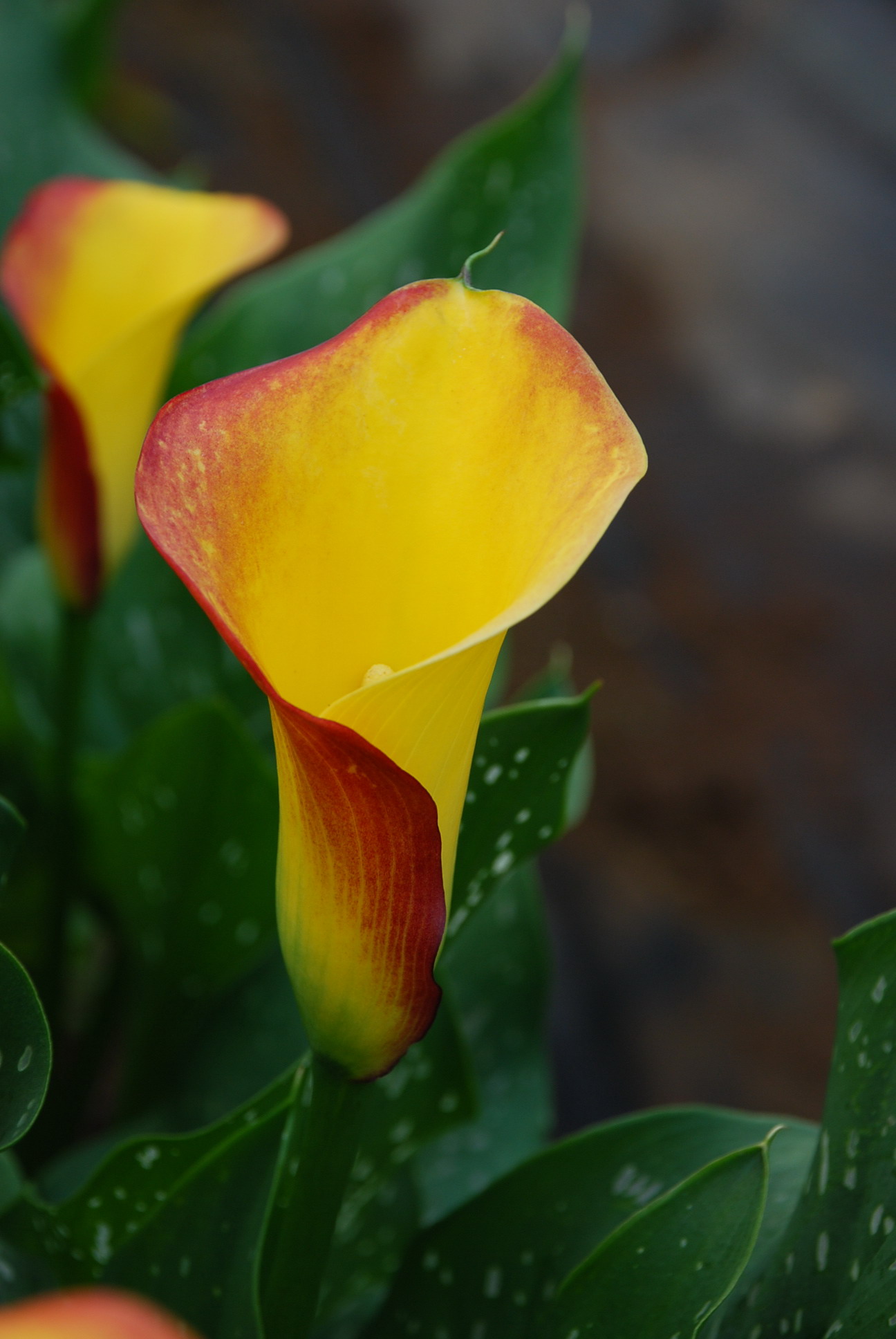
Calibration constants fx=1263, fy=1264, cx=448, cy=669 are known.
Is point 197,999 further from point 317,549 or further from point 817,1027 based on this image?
point 817,1027

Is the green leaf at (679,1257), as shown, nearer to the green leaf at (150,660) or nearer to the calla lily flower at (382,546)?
the calla lily flower at (382,546)

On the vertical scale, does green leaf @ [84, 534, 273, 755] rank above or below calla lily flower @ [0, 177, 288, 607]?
below

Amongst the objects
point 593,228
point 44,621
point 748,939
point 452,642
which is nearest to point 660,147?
point 593,228

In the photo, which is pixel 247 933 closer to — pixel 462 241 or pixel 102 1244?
pixel 102 1244

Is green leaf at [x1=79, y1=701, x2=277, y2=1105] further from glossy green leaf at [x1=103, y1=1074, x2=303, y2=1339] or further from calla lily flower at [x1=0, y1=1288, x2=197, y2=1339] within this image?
calla lily flower at [x1=0, y1=1288, x2=197, y2=1339]

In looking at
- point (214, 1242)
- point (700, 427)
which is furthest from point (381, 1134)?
point (700, 427)

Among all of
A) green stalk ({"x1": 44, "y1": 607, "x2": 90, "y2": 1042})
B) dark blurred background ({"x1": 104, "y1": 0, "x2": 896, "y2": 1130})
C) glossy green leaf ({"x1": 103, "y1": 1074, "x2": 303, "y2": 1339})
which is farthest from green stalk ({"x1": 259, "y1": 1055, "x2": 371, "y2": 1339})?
dark blurred background ({"x1": 104, "y1": 0, "x2": 896, "y2": 1130})
